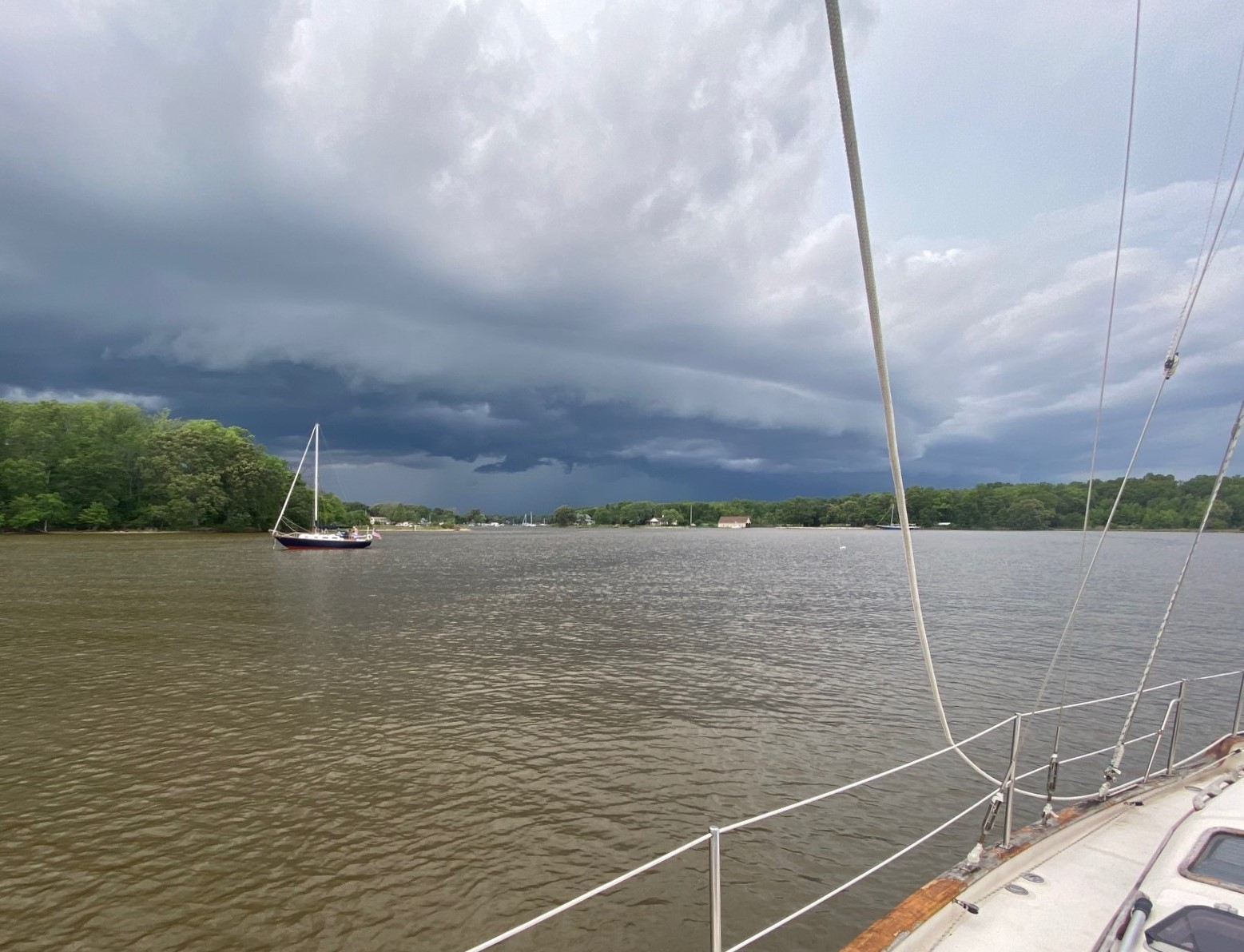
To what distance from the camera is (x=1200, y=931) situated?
11.8 ft

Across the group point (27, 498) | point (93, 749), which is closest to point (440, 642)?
point (93, 749)

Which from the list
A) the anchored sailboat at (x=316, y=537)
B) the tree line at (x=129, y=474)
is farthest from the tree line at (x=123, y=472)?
the anchored sailboat at (x=316, y=537)

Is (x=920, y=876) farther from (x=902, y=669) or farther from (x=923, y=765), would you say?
(x=902, y=669)

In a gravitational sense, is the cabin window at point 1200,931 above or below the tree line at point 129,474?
below

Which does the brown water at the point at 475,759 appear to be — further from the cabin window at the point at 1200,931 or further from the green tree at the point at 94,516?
the green tree at the point at 94,516

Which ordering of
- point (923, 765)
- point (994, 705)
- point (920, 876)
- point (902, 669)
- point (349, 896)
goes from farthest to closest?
1. point (902, 669)
2. point (994, 705)
3. point (923, 765)
4. point (920, 876)
5. point (349, 896)

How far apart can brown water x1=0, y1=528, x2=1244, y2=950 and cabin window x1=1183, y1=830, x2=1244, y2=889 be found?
197 inches

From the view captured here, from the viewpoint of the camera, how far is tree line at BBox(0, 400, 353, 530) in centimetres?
10906

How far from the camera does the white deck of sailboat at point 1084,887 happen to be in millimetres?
4137

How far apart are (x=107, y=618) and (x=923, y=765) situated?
3499 cm

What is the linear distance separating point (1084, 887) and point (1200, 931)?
1.57 m

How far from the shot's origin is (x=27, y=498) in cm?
10669

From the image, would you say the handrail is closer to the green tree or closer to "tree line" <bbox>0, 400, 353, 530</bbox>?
"tree line" <bbox>0, 400, 353, 530</bbox>

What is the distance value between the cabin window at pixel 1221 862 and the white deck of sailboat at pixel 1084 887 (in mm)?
71
